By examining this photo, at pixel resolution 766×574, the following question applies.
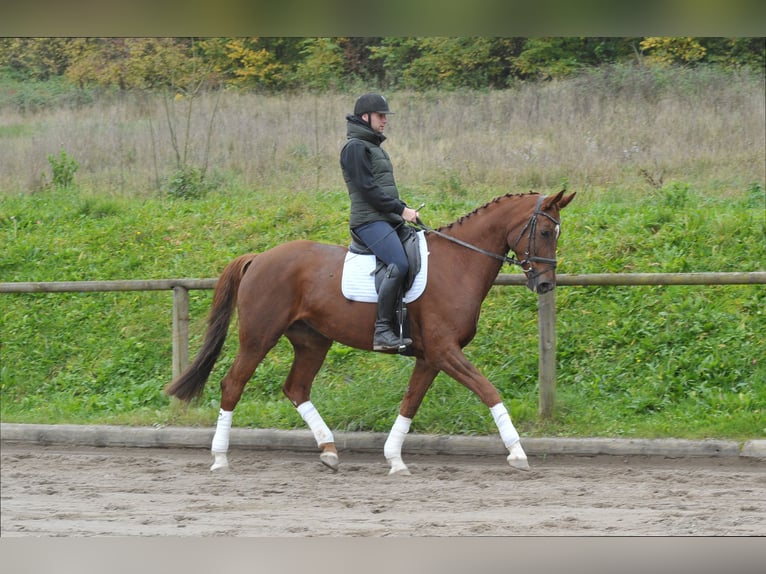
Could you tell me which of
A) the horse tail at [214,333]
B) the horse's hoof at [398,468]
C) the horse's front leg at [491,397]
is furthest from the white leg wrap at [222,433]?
the horse's front leg at [491,397]

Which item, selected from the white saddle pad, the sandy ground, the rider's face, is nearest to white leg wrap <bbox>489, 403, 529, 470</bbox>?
the sandy ground

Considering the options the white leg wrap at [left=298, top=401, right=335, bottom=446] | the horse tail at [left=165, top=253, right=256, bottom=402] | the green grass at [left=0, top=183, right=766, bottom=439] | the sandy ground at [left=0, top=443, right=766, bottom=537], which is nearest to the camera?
the sandy ground at [left=0, top=443, right=766, bottom=537]

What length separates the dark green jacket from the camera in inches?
248

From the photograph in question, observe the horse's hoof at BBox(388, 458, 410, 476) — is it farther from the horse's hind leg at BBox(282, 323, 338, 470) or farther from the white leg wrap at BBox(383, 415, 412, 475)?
the horse's hind leg at BBox(282, 323, 338, 470)

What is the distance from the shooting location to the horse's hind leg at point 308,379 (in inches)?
260

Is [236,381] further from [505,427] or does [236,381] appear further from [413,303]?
[505,427]

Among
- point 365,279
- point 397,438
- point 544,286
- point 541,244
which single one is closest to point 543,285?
point 544,286

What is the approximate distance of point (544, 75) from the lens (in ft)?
30.6

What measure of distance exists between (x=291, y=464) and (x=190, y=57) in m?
4.20

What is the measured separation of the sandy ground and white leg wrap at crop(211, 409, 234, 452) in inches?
7.0

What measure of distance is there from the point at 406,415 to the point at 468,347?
159 centimetres
